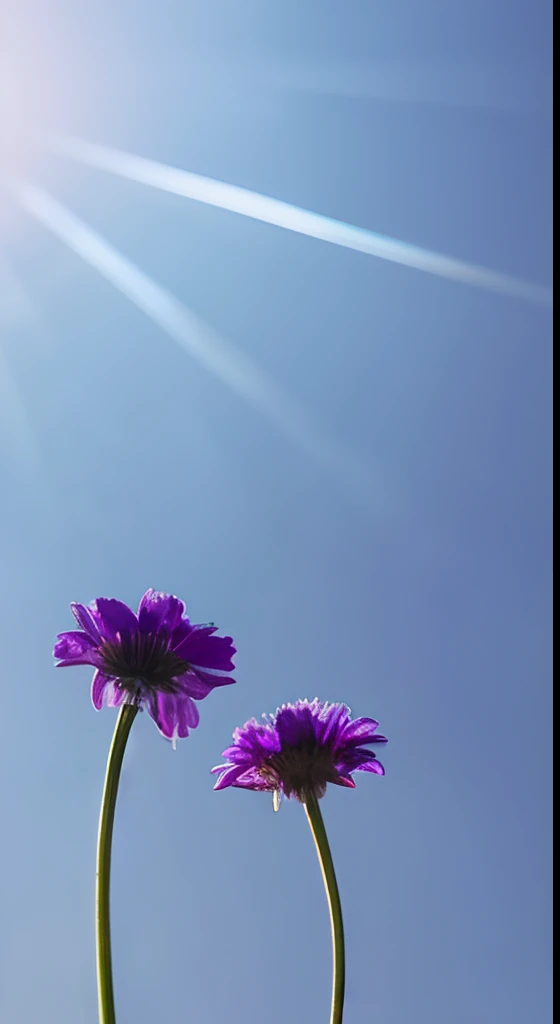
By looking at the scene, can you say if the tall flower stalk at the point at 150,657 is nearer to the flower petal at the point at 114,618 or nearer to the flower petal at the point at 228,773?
the flower petal at the point at 114,618

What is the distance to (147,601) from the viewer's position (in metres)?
0.49

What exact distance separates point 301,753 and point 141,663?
18 centimetres

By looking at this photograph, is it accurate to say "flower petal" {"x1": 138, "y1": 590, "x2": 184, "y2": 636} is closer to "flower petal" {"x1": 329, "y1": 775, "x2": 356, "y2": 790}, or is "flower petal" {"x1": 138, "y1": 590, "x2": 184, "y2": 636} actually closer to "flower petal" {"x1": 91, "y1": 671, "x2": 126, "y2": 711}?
"flower petal" {"x1": 91, "y1": 671, "x2": 126, "y2": 711}

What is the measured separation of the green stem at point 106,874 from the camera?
1.11ft

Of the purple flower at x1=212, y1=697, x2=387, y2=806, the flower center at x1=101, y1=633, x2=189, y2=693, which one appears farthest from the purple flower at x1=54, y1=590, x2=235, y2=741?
the purple flower at x1=212, y1=697, x2=387, y2=806

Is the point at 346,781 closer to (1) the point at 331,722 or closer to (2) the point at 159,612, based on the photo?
(1) the point at 331,722

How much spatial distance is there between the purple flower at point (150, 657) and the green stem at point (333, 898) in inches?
4.9

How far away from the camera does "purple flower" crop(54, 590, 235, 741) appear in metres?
0.47

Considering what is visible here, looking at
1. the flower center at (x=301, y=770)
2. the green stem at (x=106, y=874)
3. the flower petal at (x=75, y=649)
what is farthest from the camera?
the flower center at (x=301, y=770)

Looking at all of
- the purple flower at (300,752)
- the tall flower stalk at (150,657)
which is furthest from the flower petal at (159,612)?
the purple flower at (300,752)

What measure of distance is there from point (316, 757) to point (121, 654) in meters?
0.19
